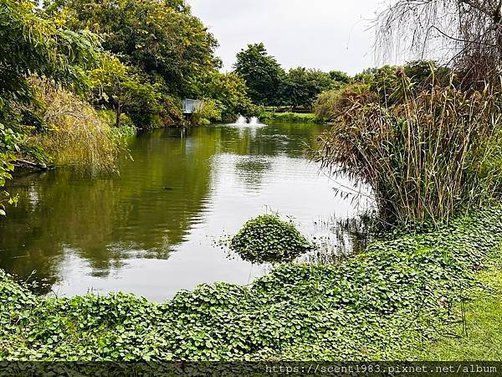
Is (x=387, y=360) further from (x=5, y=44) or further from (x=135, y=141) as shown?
(x=135, y=141)

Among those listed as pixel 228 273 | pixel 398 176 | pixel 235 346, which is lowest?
pixel 228 273

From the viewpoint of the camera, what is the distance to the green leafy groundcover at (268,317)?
4.10 m

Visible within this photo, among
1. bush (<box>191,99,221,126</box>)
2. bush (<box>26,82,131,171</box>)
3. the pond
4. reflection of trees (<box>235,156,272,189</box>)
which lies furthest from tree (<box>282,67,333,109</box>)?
bush (<box>26,82,131,171</box>)

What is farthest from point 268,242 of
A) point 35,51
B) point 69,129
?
point 69,129

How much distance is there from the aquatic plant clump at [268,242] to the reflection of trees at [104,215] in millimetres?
1221

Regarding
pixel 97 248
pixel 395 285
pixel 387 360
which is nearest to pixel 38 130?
pixel 97 248

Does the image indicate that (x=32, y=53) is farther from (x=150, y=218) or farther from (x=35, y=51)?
(x=150, y=218)

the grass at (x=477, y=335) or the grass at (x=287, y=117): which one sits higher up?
the grass at (x=287, y=117)

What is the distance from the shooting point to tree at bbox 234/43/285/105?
6134cm

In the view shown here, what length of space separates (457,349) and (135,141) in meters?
23.7

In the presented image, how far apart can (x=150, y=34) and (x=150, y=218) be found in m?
24.9

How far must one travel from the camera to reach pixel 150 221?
35.3ft

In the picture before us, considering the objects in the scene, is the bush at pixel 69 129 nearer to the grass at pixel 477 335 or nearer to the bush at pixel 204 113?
the grass at pixel 477 335

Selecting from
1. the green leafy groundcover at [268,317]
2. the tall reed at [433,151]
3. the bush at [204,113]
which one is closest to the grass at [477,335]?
the green leafy groundcover at [268,317]
